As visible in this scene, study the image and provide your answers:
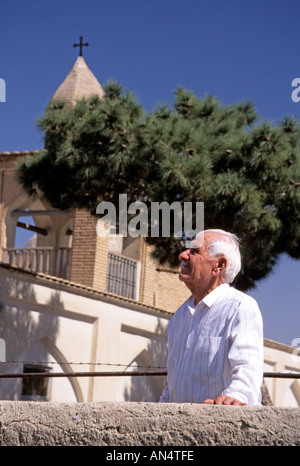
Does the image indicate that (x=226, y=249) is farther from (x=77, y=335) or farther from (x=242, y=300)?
(x=77, y=335)

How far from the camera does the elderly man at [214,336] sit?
2844 mm

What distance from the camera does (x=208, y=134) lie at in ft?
41.0

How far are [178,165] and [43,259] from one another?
7283 millimetres

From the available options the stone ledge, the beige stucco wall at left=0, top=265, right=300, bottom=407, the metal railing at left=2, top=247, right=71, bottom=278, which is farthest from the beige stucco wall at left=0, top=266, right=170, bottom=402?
the stone ledge

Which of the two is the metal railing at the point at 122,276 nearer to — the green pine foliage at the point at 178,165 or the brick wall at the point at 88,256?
the brick wall at the point at 88,256

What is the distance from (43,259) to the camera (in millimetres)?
17781

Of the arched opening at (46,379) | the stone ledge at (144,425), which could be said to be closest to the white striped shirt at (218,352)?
the stone ledge at (144,425)

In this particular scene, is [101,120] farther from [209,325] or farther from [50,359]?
[209,325]

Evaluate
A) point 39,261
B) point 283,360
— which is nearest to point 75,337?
point 39,261

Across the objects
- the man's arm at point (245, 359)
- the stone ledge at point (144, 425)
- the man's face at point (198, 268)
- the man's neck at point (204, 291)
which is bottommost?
the stone ledge at point (144, 425)

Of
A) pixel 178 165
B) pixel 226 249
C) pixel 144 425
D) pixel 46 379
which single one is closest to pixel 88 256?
pixel 46 379

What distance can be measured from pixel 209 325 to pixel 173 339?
8.8 inches

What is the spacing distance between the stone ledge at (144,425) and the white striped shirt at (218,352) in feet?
1.53
